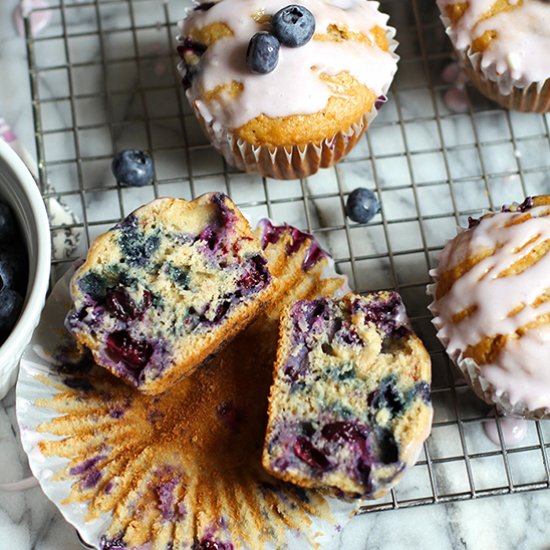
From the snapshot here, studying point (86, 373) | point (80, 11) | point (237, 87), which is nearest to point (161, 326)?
point (86, 373)

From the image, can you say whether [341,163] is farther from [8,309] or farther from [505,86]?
[8,309]

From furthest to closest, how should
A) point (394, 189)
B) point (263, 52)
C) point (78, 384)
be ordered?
point (394, 189) < point (78, 384) < point (263, 52)

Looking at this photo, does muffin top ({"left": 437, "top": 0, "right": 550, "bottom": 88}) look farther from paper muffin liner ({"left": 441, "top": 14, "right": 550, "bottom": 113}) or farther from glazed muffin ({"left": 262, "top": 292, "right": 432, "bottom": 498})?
glazed muffin ({"left": 262, "top": 292, "right": 432, "bottom": 498})

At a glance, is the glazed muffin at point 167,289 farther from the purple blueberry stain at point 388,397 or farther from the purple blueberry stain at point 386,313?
the purple blueberry stain at point 388,397

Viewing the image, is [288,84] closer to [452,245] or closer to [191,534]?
[452,245]

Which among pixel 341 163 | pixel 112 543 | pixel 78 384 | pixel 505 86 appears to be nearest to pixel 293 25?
pixel 341 163
